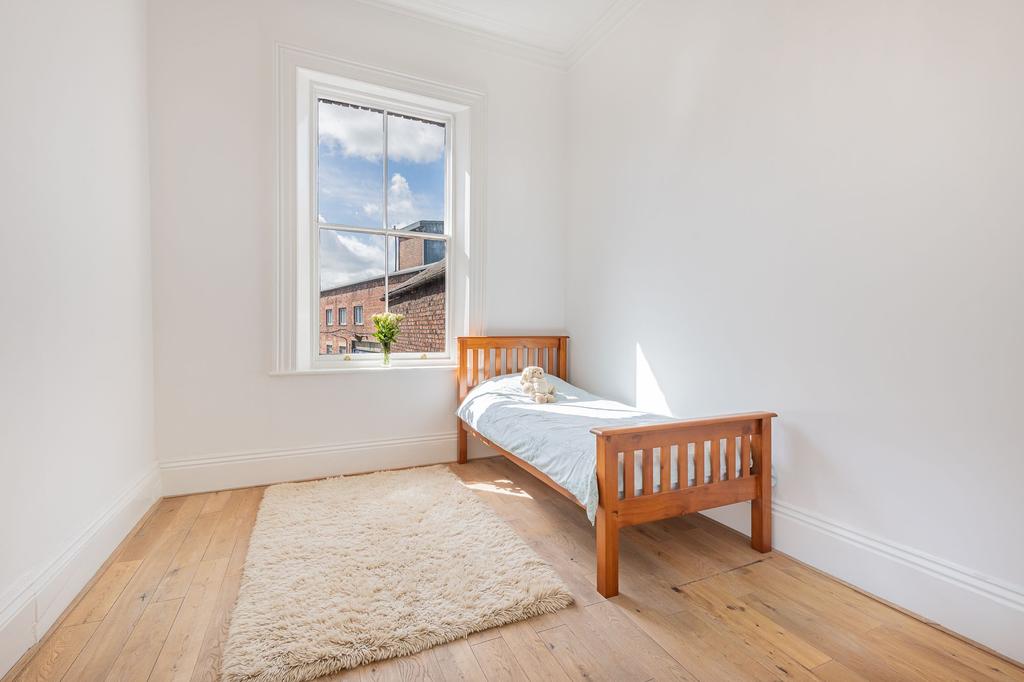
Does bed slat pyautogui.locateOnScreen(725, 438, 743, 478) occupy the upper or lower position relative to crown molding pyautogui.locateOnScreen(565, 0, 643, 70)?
lower

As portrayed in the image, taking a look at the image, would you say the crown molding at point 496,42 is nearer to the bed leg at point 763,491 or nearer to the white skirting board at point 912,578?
the bed leg at point 763,491

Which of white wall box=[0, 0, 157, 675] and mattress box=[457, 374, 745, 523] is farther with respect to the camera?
mattress box=[457, 374, 745, 523]

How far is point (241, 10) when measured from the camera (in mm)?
2543

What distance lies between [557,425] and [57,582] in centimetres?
180

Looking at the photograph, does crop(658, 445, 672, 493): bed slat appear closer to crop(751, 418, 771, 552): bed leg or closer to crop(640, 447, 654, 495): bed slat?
crop(640, 447, 654, 495): bed slat

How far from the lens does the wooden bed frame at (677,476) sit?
5.13ft

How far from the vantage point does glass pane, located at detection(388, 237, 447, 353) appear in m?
3.12

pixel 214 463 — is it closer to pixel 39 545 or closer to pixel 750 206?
pixel 39 545

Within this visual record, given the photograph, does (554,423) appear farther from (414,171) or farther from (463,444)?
(414,171)

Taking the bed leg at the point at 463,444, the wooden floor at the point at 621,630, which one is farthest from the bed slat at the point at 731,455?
the bed leg at the point at 463,444

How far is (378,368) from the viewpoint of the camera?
2893 millimetres

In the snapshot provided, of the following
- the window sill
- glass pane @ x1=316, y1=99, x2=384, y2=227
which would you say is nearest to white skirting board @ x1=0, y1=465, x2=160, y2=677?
the window sill

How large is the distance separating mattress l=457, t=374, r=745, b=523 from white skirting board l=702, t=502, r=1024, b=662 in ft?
1.42

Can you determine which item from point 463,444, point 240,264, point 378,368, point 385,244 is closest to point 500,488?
point 463,444
